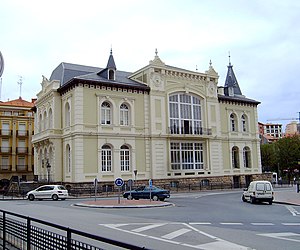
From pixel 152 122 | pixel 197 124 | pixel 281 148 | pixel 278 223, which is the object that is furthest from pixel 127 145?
pixel 281 148

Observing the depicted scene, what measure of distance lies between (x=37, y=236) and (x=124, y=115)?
36.1 metres

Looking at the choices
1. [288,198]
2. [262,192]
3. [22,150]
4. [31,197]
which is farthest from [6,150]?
[262,192]

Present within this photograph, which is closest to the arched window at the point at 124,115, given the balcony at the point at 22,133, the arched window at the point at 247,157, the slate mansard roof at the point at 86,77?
the slate mansard roof at the point at 86,77

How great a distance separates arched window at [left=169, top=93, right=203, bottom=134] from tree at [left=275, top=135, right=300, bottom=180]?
36716mm

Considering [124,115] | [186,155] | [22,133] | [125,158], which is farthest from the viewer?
[22,133]

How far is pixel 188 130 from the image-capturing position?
1831 inches

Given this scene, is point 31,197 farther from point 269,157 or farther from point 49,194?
point 269,157

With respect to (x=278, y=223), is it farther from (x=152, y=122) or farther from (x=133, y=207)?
(x=152, y=122)

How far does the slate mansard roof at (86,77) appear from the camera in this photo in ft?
132

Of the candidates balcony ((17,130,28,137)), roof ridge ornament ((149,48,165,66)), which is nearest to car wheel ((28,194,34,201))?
roof ridge ornament ((149,48,165,66))

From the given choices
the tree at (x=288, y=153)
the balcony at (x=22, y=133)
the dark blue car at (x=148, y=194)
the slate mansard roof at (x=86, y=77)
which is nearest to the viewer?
the dark blue car at (x=148, y=194)

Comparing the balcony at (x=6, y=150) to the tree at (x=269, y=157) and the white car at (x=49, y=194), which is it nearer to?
the white car at (x=49, y=194)

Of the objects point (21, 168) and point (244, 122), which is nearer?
point (244, 122)

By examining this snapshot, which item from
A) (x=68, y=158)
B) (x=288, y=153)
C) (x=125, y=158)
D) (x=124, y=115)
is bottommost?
(x=125, y=158)
